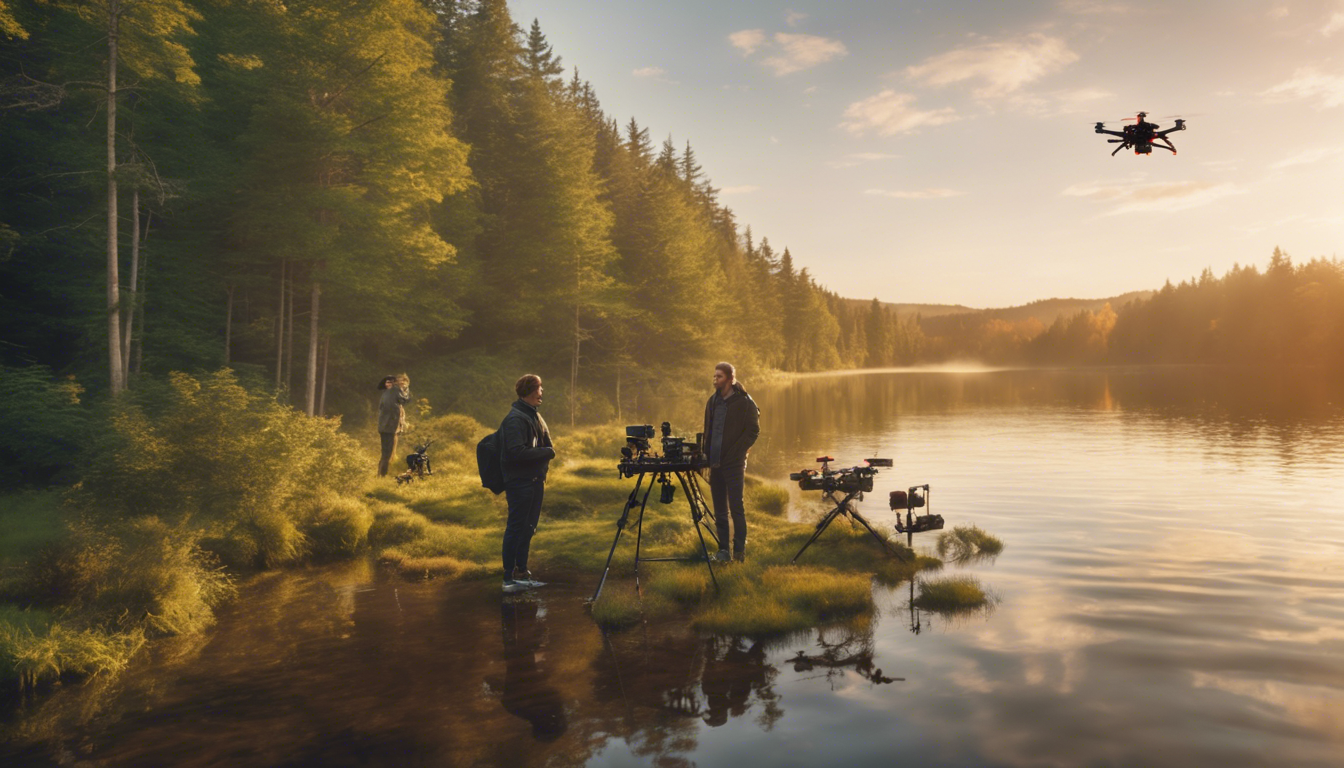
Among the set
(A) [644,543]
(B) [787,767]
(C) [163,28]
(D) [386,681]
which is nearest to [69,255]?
(C) [163,28]

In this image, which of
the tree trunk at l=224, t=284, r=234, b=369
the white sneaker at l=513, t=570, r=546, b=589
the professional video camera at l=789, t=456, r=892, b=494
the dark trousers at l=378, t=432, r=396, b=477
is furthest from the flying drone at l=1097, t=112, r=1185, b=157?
the tree trunk at l=224, t=284, r=234, b=369

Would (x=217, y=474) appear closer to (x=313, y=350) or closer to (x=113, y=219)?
(x=113, y=219)

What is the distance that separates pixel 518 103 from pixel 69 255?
886 inches

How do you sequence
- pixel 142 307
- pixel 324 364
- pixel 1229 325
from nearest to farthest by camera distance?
1. pixel 142 307
2. pixel 324 364
3. pixel 1229 325

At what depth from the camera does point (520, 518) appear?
9.06 meters

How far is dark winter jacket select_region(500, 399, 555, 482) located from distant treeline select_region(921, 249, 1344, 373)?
3969 inches

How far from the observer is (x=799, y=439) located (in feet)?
99.6

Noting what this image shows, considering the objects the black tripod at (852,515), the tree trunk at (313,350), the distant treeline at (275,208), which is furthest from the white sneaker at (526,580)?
the tree trunk at (313,350)

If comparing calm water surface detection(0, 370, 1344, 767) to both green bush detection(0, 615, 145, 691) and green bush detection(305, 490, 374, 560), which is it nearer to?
green bush detection(0, 615, 145, 691)

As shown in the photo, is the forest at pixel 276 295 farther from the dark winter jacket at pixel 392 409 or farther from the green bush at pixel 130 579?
the dark winter jacket at pixel 392 409

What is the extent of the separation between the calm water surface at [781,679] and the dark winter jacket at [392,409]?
6.21 metres

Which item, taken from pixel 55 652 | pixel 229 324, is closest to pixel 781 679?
pixel 55 652

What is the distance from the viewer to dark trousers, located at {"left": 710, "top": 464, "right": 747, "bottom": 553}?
32.2ft

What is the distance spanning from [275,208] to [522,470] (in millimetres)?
15751
